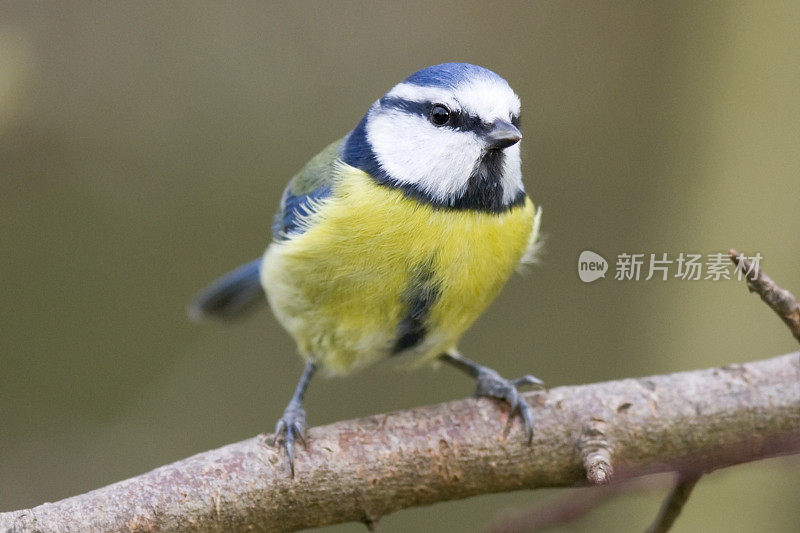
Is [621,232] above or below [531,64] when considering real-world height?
below

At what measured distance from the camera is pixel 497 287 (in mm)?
2014

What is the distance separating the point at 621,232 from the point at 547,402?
1.72 meters

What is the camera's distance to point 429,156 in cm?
186

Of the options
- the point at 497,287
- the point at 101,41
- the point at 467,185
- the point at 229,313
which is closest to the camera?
the point at 467,185

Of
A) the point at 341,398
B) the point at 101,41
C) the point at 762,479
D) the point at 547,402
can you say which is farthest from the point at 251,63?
the point at 762,479

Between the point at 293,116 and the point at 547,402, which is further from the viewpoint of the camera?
the point at 293,116

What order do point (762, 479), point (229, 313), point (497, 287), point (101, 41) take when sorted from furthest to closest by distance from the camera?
point (101, 41)
point (762, 479)
point (229, 313)
point (497, 287)

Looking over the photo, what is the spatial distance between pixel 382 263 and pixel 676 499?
2.57ft

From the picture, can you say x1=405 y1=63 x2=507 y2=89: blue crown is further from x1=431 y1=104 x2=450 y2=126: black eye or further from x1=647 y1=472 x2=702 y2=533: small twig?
x1=647 y1=472 x2=702 y2=533: small twig

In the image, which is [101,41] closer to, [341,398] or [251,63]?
[251,63]

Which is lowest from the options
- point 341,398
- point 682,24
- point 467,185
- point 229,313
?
point 341,398

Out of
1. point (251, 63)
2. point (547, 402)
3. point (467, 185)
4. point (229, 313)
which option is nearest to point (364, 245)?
point (467, 185)

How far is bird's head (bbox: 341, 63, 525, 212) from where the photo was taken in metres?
1.79

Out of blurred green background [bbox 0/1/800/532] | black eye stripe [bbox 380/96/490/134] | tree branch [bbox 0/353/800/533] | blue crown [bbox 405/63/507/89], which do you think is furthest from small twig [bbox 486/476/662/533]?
blurred green background [bbox 0/1/800/532]
